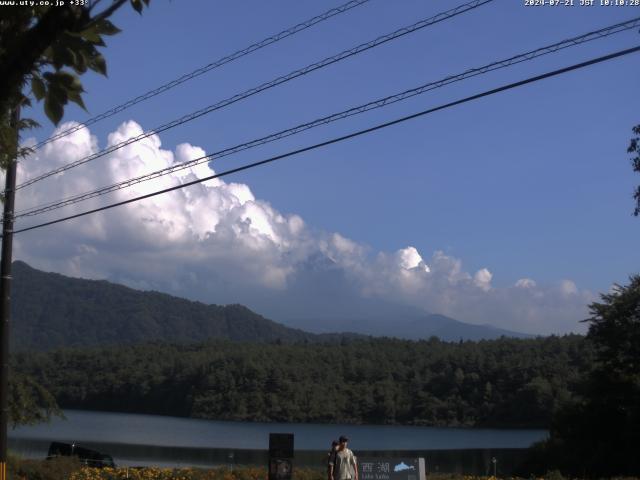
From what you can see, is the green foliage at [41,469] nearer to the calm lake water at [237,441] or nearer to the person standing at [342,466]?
the person standing at [342,466]

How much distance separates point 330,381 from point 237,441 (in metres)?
46.0

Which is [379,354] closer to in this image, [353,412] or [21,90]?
[353,412]

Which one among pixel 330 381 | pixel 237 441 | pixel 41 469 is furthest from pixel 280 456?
pixel 330 381

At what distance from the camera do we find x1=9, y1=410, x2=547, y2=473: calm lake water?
56250 mm

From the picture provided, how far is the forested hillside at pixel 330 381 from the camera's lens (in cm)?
10175

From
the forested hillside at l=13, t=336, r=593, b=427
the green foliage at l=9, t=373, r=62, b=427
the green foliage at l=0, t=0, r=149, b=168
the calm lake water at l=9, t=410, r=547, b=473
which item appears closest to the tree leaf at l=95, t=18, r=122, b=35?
the green foliage at l=0, t=0, r=149, b=168

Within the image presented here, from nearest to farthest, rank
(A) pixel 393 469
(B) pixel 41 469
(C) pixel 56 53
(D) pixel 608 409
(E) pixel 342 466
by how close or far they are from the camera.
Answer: (C) pixel 56 53 → (E) pixel 342 466 → (A) pixel 393 469 → (B) pixel 41 469 → (D) pixel 608 409

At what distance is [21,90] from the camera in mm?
5469

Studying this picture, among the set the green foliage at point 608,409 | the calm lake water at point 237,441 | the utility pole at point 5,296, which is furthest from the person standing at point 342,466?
the calm lake water at point 237,441

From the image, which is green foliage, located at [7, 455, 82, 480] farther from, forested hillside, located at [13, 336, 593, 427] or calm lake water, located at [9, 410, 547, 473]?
forested hillside, located at [13, 336, 593, 427]

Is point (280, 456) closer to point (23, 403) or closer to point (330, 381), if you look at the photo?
point (23, 403)

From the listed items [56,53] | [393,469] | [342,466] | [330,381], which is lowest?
[393,469]

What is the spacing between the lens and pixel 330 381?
124 m

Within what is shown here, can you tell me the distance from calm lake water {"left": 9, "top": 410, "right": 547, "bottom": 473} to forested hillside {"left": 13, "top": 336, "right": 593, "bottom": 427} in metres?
6.82
